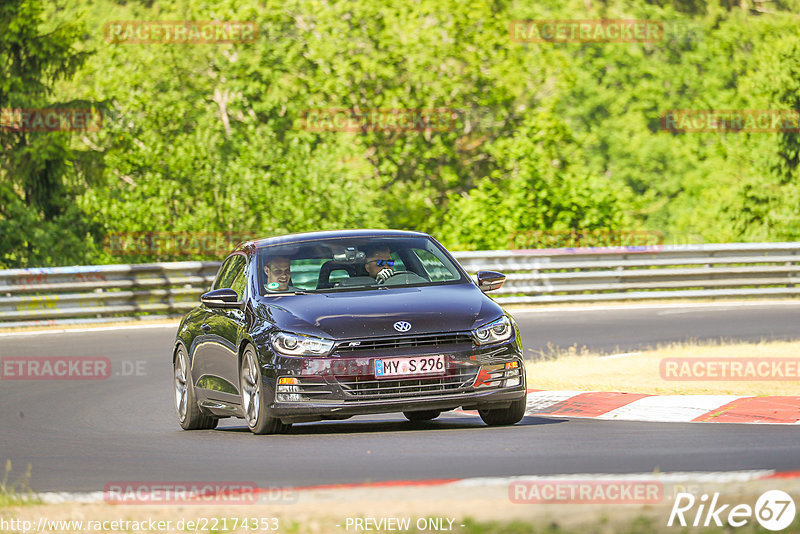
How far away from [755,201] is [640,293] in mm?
14656

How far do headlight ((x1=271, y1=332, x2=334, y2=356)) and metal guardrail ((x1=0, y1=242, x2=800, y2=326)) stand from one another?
14.3 metres

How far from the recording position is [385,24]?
39.5 meters

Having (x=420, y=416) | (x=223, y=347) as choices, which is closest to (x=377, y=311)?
(x=223, y=347)

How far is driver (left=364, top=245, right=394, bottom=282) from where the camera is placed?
10.9 m

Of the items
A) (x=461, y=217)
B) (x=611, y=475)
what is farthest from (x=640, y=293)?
(x=611, y=475)

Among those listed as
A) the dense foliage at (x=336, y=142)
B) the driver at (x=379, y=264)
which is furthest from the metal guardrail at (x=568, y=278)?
→ the driver at (x=379, y=264)

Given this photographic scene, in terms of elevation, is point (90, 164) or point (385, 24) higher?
point (385, 24)

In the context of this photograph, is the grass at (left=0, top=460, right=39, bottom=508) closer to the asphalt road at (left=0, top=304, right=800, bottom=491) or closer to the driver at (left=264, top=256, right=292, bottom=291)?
the asphalt road at (left=0, top=304, right=800, bottom=491)

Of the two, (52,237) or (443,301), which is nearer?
(443,301)

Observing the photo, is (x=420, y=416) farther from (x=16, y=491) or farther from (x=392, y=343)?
(x=16, y=491)

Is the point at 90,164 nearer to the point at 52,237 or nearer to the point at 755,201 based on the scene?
the point at 52,237

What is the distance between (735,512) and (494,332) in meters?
4.24

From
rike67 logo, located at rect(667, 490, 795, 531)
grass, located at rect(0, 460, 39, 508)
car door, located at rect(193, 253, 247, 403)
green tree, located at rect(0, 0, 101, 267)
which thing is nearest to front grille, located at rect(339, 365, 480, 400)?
car door, located at rect(193, 253, 247, 403)

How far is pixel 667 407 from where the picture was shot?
37.3 ft
